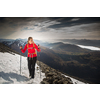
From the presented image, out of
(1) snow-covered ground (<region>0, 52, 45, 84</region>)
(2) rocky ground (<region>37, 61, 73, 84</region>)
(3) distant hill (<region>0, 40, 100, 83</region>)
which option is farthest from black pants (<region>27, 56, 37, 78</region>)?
(3) distant hill (<region>0, 40, 100, 83</region>)

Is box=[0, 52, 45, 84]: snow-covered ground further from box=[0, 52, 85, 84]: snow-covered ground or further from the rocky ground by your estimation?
the rocky ground

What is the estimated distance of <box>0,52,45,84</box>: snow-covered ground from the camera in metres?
1.74

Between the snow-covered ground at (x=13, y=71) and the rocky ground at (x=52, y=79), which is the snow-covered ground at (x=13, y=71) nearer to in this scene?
the snow-covered ground at (x=13, y=71)

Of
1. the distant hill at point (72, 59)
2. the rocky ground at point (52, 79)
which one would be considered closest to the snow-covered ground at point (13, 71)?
the rocky ground at point (52, 79)

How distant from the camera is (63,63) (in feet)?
7.75

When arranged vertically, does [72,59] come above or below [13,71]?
above

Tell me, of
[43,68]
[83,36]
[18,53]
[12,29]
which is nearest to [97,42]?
[83,36]

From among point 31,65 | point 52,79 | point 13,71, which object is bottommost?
point 52,79

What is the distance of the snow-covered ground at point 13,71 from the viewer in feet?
5.70

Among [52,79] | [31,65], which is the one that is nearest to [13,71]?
[31,65]

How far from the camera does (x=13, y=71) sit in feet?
6.13

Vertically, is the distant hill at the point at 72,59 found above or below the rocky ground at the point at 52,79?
above

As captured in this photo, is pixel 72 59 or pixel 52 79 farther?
pixel 72 59

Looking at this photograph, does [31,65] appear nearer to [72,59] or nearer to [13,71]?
[13,71]
